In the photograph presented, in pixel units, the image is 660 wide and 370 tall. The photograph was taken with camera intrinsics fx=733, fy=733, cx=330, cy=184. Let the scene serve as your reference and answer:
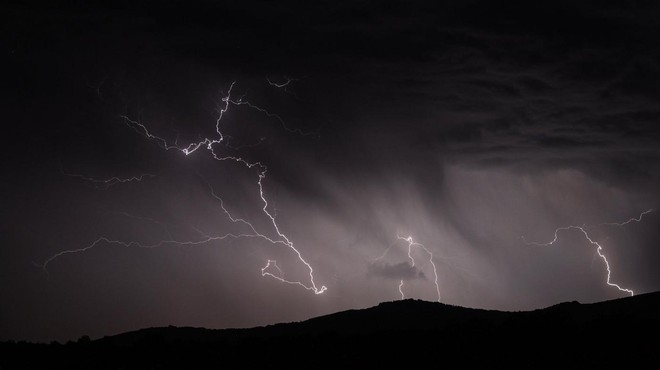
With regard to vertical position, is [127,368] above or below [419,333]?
below

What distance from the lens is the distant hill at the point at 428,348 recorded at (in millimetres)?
18969

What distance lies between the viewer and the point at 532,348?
65.1 ft

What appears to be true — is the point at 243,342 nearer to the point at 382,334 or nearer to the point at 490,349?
the point at 382,334

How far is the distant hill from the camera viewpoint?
19.0 m

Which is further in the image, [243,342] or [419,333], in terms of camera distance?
[243,342]

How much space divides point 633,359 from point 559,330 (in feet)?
11.9

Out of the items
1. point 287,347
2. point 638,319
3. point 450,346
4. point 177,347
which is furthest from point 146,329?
point 638,319

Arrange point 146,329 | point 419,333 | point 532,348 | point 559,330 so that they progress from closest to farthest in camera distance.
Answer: point 532,348, point 559,330, point 419,333, point 146,329

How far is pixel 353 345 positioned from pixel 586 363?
6.97 meters

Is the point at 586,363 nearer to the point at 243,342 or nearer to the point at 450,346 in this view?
the point at 450,346

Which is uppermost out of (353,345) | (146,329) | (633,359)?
(146,329)

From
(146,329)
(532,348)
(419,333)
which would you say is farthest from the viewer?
(146,329)

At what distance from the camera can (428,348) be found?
20656 mm

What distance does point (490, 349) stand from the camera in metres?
20.0
